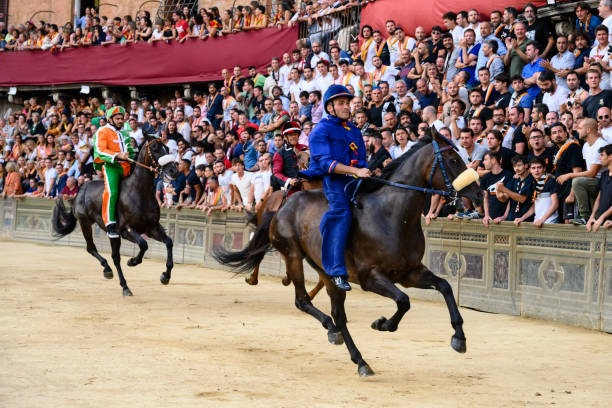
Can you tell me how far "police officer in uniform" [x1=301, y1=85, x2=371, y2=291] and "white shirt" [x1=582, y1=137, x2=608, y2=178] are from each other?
390 cm

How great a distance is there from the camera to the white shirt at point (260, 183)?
14.8 metres

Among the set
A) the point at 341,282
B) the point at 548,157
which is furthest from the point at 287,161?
the point at 341,282

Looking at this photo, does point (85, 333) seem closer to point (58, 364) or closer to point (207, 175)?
point (58, 364)

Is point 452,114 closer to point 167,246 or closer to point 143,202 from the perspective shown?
point 167,246

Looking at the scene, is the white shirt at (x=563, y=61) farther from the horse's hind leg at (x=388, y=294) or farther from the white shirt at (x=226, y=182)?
the horse's hind leg at (x=388, y=294)

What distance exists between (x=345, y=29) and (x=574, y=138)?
9701mm

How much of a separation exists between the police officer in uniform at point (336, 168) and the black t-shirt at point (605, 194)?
137 inches

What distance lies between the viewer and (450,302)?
258 inches

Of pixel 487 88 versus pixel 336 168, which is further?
pixel 487 88

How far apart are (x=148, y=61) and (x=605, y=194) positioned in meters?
19.3

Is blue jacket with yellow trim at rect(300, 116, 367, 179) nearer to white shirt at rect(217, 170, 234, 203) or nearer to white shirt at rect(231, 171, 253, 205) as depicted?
white shirt at rect(231, 171, 253, 205)

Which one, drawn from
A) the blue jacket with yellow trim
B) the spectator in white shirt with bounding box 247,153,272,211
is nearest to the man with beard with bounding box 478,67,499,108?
the spectator in white shirt with bounding box 247,153,272,211

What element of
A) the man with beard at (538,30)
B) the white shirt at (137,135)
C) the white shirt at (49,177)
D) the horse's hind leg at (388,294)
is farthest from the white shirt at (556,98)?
the white shirt at (49,177)

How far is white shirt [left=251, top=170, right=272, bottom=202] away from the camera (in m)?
14.8
